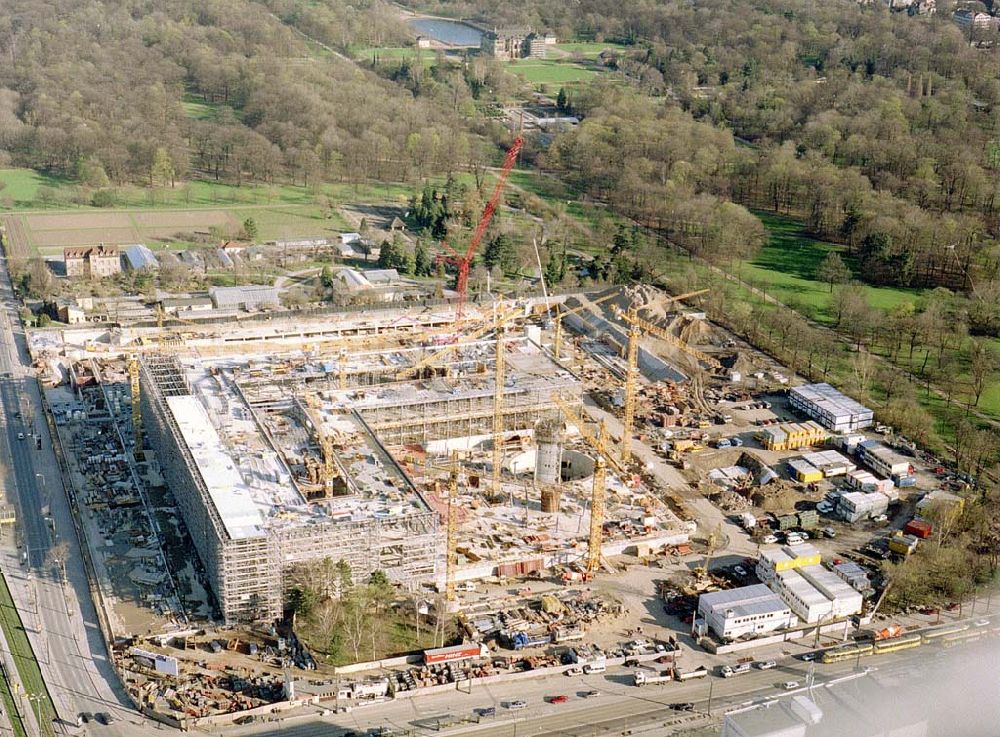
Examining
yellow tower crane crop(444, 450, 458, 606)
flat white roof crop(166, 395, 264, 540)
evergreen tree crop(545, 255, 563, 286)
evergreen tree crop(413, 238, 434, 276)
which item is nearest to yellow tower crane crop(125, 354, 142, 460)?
flat white roof crop(166, 395, 264, 540)

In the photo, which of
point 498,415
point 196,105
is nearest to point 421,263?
point 498,415

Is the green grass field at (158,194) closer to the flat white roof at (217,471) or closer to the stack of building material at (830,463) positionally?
the flat white roof at (217,471)

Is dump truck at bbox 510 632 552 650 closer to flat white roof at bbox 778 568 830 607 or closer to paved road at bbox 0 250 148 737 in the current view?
flat white roof at bbox 778 568 830 607

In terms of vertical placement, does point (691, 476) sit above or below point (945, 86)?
below

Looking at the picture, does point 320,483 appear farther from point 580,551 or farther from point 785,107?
point 785,107

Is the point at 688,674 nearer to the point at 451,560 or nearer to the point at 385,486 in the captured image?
the point at 451,560

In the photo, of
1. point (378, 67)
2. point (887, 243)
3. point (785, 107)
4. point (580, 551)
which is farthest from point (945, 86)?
point (580, 551)
